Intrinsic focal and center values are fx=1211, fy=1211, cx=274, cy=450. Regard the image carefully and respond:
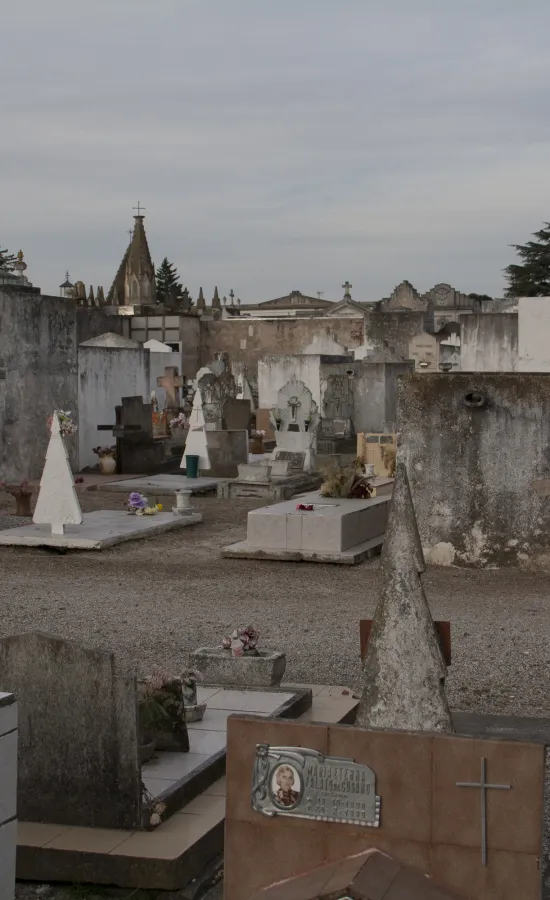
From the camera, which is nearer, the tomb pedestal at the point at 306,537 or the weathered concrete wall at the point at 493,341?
the tomb pedestal at the point at 306,537

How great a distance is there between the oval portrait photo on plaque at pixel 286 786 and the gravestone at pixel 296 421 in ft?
57.4

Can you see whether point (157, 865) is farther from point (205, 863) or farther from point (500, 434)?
point (500, 434)

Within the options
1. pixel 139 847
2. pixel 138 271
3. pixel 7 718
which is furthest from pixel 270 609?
pixel 138 271

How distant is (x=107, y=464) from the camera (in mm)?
21984

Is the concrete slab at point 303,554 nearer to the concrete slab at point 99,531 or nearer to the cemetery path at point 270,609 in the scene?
the cemetery path at point 270,609

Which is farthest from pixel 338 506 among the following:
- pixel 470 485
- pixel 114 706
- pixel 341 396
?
pixel 341 396

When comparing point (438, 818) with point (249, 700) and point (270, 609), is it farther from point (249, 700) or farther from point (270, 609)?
point (270, 609)

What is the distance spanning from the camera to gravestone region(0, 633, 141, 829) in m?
5.34

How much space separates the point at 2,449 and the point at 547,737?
15.3 m

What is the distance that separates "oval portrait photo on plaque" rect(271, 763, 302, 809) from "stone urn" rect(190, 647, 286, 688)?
361 centimetres

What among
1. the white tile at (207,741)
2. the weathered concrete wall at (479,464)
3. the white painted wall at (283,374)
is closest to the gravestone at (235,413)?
the white painted wall at (283,374)

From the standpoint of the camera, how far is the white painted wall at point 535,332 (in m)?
18.6

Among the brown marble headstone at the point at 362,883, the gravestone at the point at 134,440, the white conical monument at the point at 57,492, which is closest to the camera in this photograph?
the brown marble headstone at the point at 362,883

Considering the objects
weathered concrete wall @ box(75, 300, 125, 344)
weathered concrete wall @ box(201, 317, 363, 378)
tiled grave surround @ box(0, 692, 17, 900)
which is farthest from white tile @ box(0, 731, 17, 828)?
weathered concrete wall @ box(201, 317, 363, 378)
